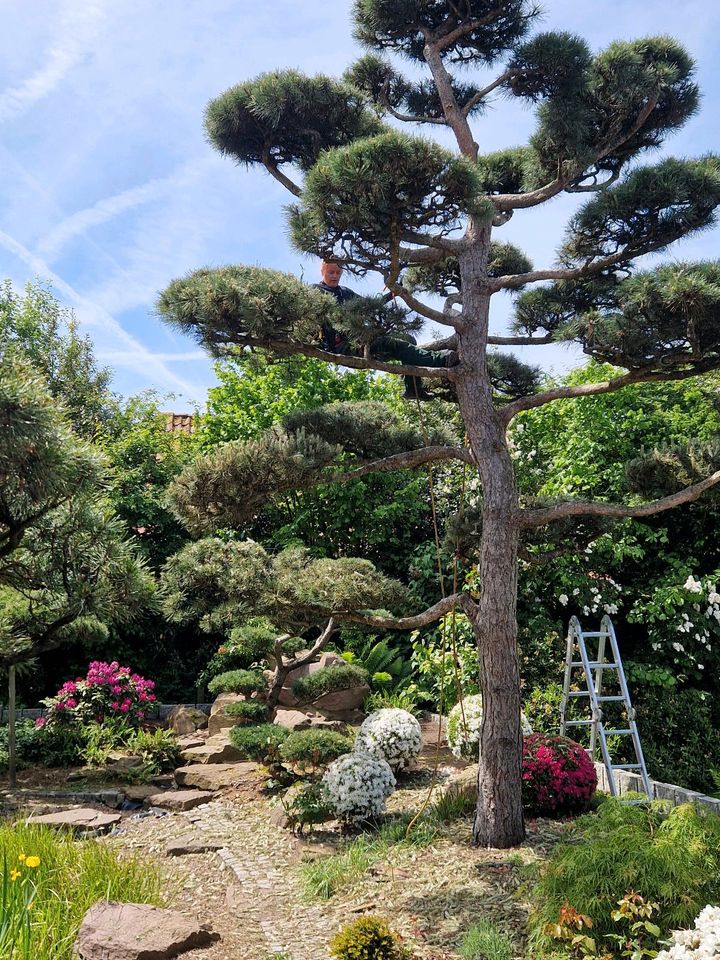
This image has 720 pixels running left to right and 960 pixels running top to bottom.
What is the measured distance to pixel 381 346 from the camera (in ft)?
18.2

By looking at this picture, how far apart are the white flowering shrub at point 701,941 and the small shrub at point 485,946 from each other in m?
0.72

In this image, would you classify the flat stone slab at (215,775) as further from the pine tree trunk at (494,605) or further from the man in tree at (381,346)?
the man in tree at (381,346)

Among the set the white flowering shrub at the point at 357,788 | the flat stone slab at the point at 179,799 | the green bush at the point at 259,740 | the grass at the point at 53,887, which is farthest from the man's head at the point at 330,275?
the flat stone slab at the point at 179,799

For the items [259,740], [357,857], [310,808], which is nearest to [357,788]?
[310,808]

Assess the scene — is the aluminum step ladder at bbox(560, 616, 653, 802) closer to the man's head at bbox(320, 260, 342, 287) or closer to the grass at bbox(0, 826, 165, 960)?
the man's head at bbox(320, 260, 342, 287)

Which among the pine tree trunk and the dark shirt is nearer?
the pine tree trunk

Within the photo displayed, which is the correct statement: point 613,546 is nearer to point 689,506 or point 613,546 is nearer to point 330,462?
point 689,506

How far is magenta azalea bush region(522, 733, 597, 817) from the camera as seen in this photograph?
551 cm

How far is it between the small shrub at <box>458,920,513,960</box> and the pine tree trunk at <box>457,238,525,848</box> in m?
1.20

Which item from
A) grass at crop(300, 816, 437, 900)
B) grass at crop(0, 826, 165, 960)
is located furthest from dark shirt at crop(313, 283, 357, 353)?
grass at crop(0, 826, 165, 960)

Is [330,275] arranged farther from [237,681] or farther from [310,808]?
[237,681]

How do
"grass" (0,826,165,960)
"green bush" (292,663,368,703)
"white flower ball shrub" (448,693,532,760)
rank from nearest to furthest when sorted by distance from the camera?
"grass" (0,826,165,960)
"white flower ball shrub" (448,693,532,760)
"green bush" (292,663,368,703)

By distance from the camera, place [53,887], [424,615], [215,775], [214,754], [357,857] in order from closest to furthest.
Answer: [53,887] < [357,857] < [424,615] < [215,775] < [214,754]

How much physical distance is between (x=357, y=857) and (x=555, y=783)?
1456mm
